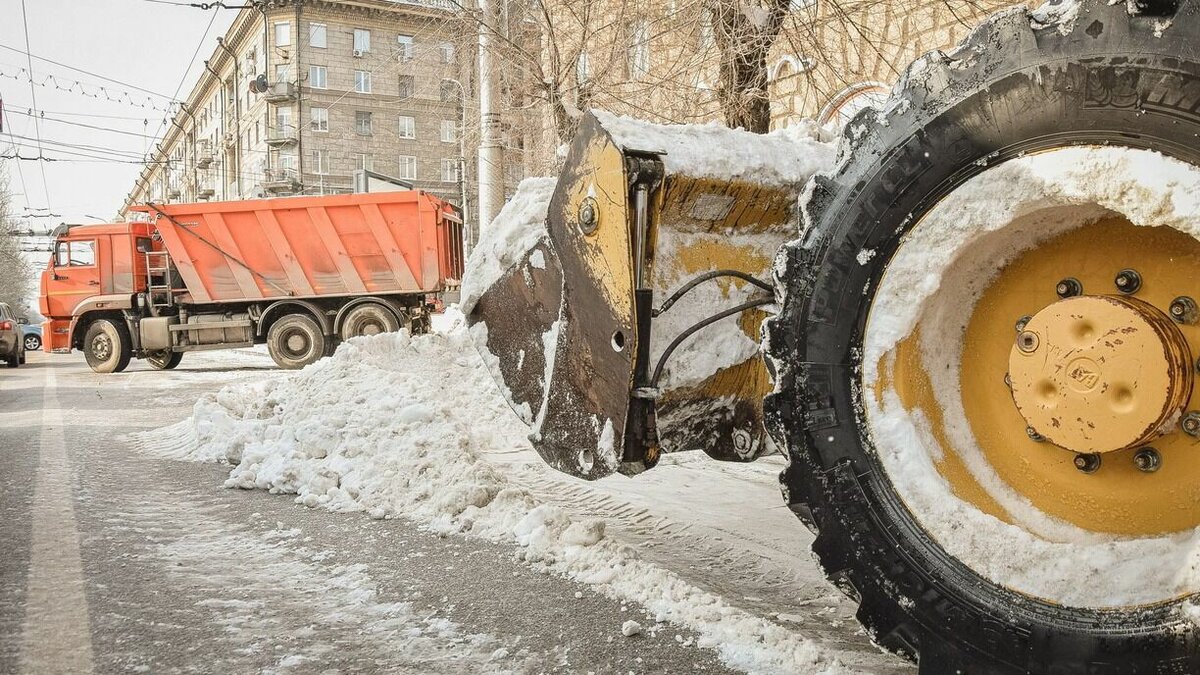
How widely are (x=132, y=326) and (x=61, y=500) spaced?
13.0 m

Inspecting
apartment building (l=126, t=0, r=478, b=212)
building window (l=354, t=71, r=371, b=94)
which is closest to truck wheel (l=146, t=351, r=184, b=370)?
apartment building (l=126, t=0, r=478, b=212)

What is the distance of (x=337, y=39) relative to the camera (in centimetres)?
4641

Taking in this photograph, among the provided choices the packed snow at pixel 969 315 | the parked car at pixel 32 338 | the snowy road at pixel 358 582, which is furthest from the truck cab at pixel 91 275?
the parked car at pixel 32 338

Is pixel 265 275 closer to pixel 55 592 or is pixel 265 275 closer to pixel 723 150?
pixel 55 592

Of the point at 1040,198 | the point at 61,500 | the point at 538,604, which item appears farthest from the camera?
the point at 61,500

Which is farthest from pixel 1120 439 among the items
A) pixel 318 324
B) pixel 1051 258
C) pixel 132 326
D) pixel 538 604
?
pixel 132 326

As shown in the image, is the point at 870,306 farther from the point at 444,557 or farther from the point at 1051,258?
the point at 444,557

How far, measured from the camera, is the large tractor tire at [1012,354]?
5.12 feet

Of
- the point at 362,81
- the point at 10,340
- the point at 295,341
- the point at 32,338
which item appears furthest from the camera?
the point at 362,81

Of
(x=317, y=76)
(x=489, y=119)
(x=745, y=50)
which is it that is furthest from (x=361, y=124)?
(x=745, y=50)

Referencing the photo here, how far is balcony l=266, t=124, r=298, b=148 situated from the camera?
4534cm

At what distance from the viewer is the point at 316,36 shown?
46031mm

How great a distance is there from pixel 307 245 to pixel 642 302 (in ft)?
46.6

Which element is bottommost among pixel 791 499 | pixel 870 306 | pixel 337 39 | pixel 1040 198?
pixel 791 499
